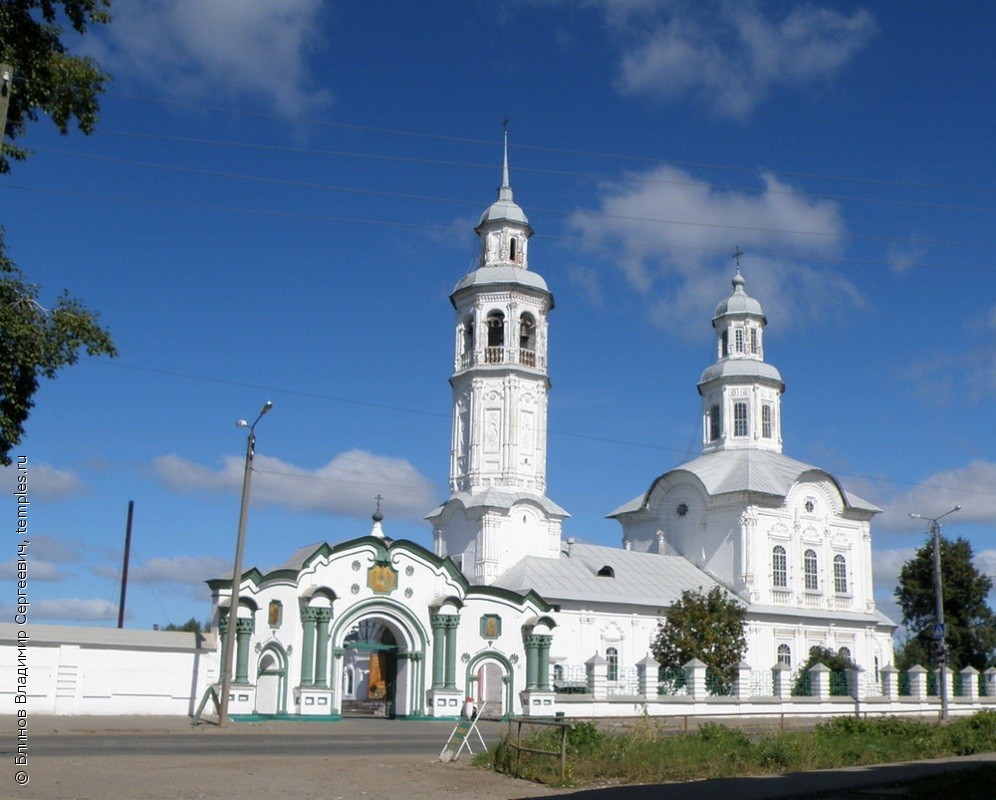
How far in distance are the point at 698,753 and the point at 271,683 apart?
17.3m

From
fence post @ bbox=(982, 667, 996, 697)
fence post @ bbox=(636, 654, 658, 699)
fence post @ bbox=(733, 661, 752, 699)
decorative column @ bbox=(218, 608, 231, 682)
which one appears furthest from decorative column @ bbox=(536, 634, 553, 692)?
fence post @ bbox=(982, 667, 996, 697)

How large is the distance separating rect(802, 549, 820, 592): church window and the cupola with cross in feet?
21.6

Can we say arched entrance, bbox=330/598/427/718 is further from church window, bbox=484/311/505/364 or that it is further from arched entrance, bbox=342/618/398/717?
church window, bbox=484/311/505/364

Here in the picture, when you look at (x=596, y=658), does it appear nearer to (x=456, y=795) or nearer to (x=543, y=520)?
(x=543, y=520)

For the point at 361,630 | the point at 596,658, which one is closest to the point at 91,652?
the point at 361,630

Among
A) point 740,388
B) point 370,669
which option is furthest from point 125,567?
point 740,388

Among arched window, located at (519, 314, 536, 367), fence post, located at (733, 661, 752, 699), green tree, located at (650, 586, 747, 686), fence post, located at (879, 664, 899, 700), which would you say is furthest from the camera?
arched window, located at (519, 314, 536, 367)

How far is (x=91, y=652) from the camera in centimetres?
2875

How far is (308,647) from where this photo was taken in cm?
3234

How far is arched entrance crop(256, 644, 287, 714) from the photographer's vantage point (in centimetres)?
3170

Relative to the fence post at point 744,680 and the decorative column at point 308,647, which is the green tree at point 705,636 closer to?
the fence post at point 744,680

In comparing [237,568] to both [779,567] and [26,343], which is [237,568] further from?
[779,567]

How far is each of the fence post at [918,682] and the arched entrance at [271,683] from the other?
2422 cm

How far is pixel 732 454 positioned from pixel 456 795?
44563mm
